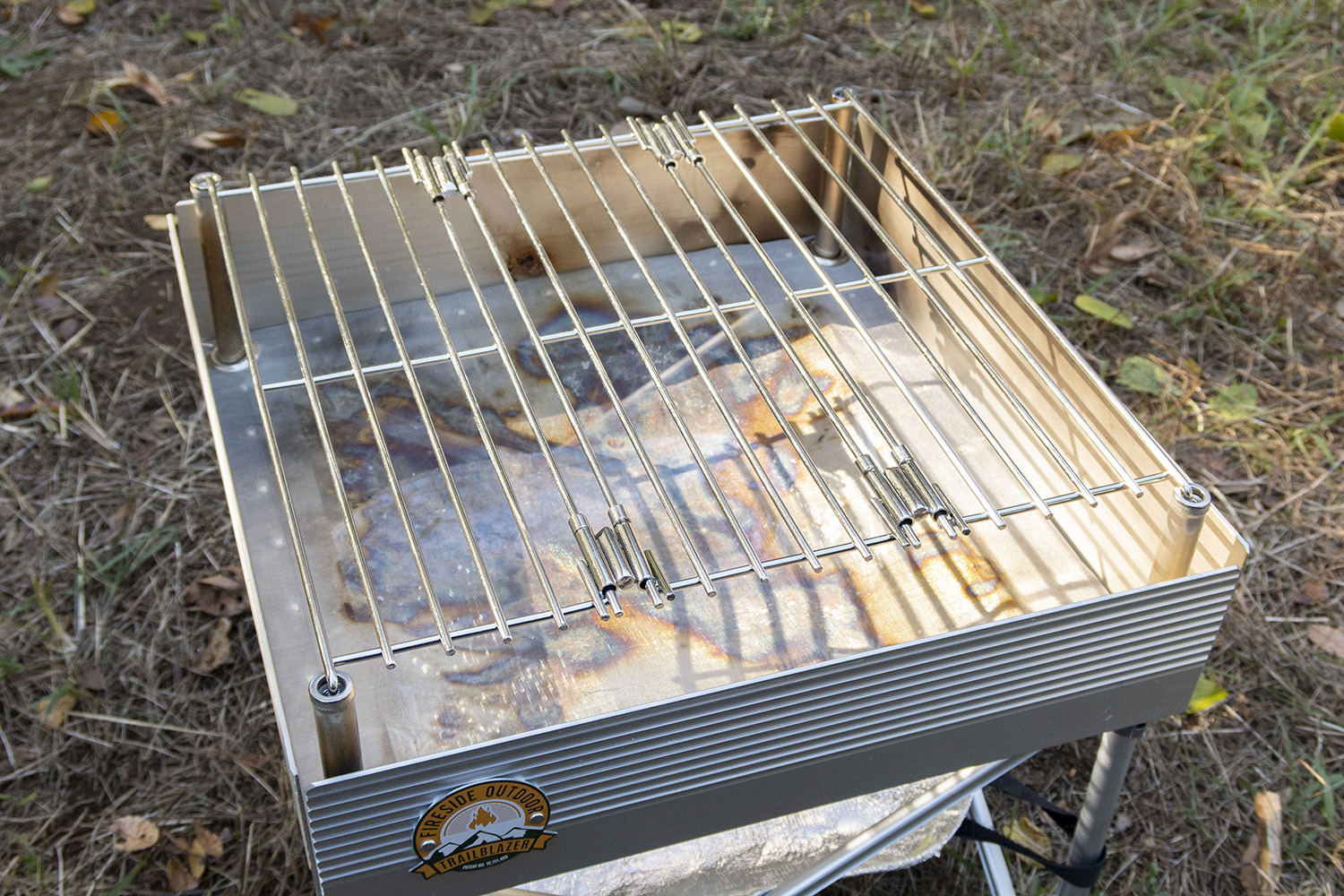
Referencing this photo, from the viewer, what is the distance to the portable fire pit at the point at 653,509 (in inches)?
32.5

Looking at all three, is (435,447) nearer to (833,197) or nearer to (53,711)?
(833,197)

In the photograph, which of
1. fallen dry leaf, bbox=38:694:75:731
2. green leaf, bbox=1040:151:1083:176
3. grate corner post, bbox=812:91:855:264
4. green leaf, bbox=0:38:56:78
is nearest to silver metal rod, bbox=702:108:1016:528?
grate corner post, bbox=812:91:855:264

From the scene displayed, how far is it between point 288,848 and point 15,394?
1.04 m

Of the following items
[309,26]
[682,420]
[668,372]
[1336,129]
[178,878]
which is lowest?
[178,878]

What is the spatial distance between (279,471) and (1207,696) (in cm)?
133

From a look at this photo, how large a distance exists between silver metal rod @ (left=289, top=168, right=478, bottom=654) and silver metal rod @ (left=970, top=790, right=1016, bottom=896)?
30.8 inches

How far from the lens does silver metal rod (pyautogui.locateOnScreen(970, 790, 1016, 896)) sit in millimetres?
1403

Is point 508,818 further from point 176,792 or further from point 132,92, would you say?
point 132,92

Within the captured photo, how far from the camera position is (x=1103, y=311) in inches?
83.0

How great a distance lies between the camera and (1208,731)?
1.65 meters

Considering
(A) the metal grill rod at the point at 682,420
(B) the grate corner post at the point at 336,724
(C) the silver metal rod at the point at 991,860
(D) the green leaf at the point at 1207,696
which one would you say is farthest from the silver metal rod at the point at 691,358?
(D) the green leaf at the point at 1207,696

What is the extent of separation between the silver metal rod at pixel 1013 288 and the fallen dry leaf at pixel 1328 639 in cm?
81

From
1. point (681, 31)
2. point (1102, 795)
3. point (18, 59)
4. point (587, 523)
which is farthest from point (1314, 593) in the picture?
point (18, 59)

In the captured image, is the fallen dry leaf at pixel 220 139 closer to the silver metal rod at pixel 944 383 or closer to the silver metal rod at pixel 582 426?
the silver metal rod at pixel 582 426
